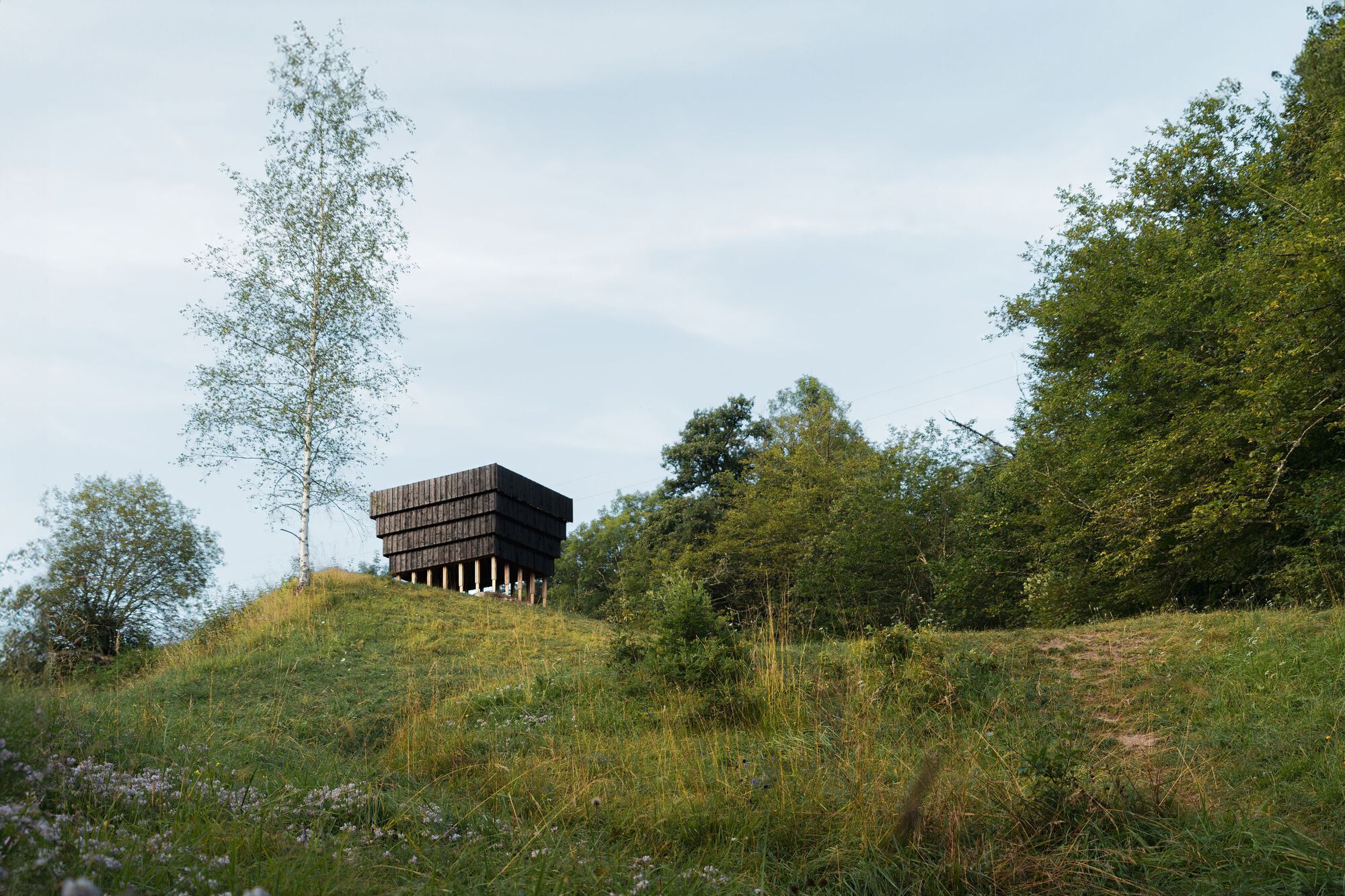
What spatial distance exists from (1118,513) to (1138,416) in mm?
3145

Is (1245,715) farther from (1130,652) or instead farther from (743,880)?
(743,880)

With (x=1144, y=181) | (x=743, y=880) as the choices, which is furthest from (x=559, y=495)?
(x=743, y=880)

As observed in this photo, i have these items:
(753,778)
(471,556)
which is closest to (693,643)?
(753,778)

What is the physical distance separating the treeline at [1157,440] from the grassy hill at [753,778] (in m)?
2.02

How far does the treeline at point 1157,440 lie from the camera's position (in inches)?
522

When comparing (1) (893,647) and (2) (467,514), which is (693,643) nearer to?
(1) (893,647)

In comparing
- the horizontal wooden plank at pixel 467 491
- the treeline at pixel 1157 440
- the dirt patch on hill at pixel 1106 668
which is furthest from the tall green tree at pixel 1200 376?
the horizontal wooden plank at pixel 467 491

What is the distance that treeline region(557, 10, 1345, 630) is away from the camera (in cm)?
1327

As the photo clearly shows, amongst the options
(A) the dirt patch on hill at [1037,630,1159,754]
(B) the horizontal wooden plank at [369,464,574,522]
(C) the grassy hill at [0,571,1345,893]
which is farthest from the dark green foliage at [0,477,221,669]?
(A) the dirt patch on hill at [1037,630,1159,754]

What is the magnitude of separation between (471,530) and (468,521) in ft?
0.82

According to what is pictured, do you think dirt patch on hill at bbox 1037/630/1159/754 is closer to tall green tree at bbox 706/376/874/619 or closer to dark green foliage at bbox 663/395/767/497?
tall green tree at bbox 706/376/874/619

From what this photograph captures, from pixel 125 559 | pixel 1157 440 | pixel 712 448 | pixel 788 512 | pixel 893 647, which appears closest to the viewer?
pixel 893 647

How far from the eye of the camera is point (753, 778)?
210 inches

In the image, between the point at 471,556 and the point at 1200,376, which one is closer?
the point at 1200,376
